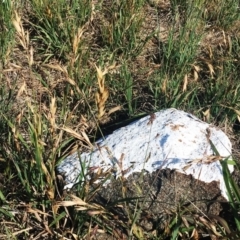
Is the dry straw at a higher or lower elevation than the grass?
higher

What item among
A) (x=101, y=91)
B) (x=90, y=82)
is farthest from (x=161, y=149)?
(x=90, y=82)

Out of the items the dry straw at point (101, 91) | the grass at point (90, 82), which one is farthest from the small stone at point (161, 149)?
the dry straw at point (101, 91)

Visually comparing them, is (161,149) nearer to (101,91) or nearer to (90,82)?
(101,91)

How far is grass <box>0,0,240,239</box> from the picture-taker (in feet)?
7.31

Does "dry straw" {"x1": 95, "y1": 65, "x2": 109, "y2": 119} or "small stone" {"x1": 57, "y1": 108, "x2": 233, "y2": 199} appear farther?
"small stone" {"x1": 57, "y1": 108, "x2": 233, "y2": 199}

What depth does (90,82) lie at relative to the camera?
2812 mm

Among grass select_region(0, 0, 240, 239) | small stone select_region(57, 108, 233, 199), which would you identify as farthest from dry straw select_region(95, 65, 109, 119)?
small stone select_region(57, 108, 233, 199)

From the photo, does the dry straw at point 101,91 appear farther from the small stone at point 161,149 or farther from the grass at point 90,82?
the small stone at point 161,149

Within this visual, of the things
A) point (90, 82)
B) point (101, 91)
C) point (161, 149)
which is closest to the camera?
point (101, 91)

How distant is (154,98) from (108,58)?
1.36 feet

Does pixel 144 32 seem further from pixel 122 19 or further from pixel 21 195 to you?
pixel 21 195

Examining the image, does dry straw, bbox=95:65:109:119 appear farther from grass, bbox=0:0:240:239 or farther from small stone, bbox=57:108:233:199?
small stone, bbox=57:108:233:199

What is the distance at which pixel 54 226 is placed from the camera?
2281 millimetres

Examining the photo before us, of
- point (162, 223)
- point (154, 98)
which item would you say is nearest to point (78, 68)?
point (154, 98)
